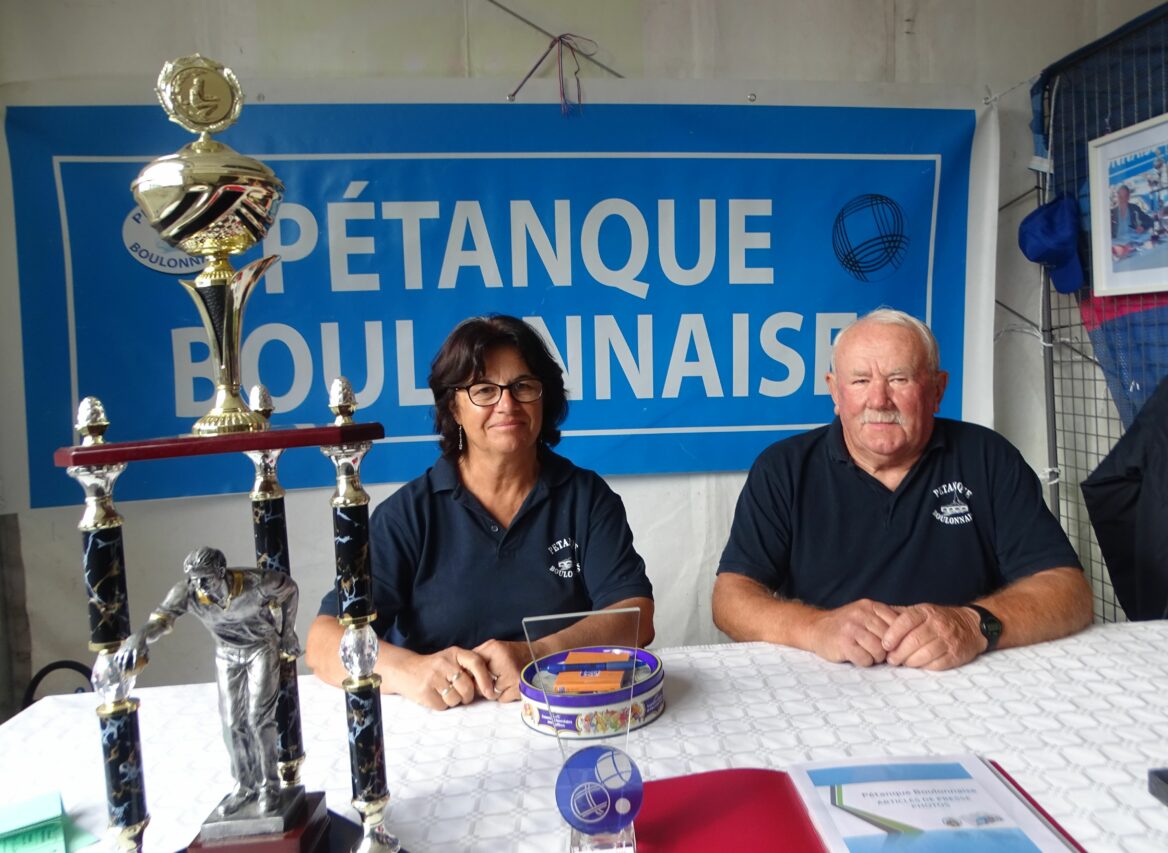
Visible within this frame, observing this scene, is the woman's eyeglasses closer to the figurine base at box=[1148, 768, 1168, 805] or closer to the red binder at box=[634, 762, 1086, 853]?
the red binder at box=[634, 762, 1086, 853]

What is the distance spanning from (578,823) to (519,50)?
2130 mm

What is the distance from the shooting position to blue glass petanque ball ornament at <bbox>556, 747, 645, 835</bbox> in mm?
703

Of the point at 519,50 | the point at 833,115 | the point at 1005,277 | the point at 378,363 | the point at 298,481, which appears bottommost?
the point at 298,481

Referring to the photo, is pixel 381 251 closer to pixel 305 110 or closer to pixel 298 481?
pixel 305 110

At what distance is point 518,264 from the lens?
2.27m

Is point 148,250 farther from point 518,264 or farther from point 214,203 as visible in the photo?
point 214,203

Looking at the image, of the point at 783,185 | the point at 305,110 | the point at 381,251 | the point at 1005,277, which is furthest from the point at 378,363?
the point at 1005,277

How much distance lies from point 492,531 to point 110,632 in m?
0.85

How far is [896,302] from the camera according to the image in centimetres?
238

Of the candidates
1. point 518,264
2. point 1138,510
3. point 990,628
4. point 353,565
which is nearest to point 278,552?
point 353,565

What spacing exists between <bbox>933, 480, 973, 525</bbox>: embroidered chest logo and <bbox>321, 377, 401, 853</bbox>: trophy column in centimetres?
123

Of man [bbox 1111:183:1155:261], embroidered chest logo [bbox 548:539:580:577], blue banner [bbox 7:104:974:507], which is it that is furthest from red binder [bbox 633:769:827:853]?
man [bbox 1111:183:1155:261]

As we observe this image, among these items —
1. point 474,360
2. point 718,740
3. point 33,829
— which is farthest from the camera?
point 474,360

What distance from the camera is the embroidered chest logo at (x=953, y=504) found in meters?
1.57
